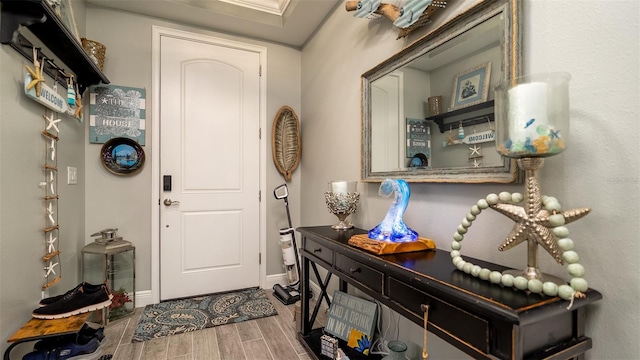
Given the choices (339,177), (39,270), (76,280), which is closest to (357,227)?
(339,177)

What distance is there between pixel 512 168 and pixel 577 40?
0.45 meters

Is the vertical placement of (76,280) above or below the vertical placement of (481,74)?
below

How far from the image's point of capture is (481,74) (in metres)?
1.24

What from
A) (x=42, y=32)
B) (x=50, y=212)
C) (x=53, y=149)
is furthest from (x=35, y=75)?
(x=50, y=212)

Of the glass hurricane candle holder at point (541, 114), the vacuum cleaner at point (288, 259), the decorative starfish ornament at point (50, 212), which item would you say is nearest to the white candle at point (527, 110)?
the glass hurricane candle holder at point (541, 114)

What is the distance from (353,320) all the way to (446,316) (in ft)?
3.52

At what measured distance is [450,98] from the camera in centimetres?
138

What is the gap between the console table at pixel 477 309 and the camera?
77 centimetres

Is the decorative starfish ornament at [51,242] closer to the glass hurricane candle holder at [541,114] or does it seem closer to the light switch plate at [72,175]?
the light switch plate at [72,175]

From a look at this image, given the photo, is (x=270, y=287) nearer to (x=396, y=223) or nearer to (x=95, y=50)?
(x=396, y=223)

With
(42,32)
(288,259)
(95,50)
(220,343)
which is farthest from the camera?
(288,259)

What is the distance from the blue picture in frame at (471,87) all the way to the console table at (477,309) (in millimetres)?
680

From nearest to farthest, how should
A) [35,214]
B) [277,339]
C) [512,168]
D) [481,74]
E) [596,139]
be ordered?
[596,139]
[512,168]
[481,74]
[35,214]
[277,339]

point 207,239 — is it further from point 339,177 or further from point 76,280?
point 339,177
